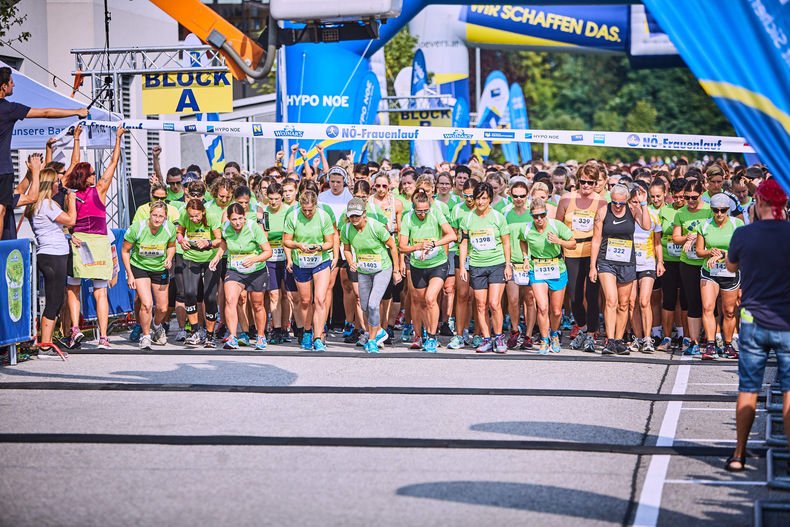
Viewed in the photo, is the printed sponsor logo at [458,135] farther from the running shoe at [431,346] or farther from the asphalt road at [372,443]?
the asphalt road at [372,443]

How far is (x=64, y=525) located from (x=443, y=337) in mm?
8811

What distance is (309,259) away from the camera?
12.6 meters

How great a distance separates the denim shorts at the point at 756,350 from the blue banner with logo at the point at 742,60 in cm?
208

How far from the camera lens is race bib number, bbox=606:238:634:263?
12.4 m

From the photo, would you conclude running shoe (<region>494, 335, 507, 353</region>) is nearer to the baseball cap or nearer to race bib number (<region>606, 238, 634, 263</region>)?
race bib number (<region>606, 238, 634, 263</region>)

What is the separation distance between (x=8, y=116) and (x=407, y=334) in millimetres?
5606

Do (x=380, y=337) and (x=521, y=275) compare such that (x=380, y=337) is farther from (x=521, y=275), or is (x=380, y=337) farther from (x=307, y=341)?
(x=521, y=275)

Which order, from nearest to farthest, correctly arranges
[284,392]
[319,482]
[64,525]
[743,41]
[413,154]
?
[743,41] < [64,525] < [319,482] < [284,392] < [413,154]

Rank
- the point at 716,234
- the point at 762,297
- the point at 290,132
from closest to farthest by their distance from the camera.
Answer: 1. the point at 762,297
2. the point at 716,234
3. the point at 290,132

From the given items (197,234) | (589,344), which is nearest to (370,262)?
(197,234)

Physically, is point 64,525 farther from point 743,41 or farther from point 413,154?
point 413,154

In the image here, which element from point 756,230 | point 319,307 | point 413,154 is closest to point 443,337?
point 319,307

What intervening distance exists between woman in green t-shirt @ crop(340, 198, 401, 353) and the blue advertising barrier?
3.51 m

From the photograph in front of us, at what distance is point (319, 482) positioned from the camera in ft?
21.8
